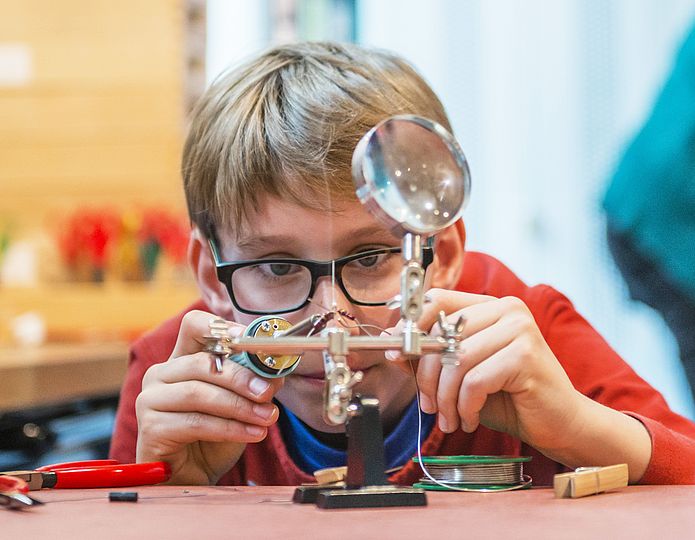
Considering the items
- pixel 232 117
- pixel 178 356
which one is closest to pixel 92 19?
pixel 232 117

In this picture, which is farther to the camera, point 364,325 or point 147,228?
point 147,228

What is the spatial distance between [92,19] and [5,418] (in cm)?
294

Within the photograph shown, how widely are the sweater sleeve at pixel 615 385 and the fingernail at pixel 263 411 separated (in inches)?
13.4

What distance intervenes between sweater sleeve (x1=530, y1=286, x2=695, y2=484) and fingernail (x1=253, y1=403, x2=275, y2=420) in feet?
1.12

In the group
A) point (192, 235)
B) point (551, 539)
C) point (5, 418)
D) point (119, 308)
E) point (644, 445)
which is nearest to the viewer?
point (551, 539)

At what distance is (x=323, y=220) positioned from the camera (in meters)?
1.07

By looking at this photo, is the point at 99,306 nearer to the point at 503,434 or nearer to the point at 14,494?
the point at 503,434

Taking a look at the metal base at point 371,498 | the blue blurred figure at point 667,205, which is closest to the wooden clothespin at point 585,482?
the metal base at point 371,498

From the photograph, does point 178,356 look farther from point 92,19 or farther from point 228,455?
point 92,19

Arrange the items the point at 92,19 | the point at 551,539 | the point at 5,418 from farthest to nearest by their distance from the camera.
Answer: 1. the point at 92,19
2. the point at 5,418
3. the point at 551,539

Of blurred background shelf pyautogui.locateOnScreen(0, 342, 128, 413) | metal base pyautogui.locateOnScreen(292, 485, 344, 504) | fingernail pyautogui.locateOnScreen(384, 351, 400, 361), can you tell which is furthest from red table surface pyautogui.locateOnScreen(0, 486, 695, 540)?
blurred background shelf pyautogui.locateOnScreen(0, 342, 128, 413)

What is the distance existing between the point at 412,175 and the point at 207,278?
66cm

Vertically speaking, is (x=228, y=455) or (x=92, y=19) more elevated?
(x=92, y=19)

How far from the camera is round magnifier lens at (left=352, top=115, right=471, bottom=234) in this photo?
71 cm
